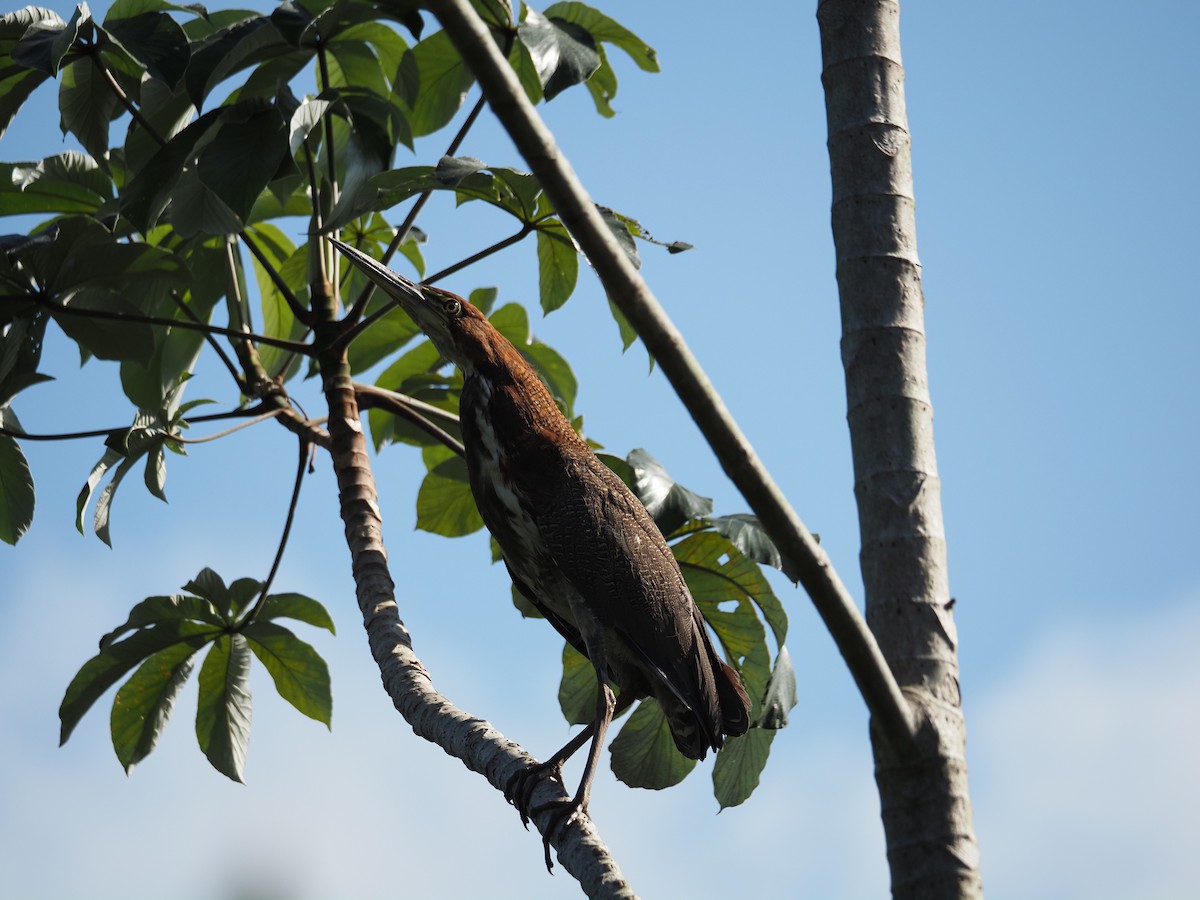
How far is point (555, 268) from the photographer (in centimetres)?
367

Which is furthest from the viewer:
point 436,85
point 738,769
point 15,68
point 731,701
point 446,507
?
point 446,507

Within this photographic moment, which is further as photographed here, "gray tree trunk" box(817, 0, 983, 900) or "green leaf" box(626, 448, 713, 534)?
"green leaf" box(626, 448, 713, 534)

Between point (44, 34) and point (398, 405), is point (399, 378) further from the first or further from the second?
point (44, 34)

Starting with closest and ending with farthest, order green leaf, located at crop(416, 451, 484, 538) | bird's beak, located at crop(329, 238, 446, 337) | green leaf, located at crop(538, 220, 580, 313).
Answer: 1. bird's beak, located at crop(329, 238, 446, 337)
2. green leaf, located at crop(538, 220, 580, 313)
3. green leaf, located at crop(416, 451, 484, 538)

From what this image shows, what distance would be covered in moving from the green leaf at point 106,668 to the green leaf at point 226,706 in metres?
0.20

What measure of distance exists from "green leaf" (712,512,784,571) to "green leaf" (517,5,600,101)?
1.31 meters

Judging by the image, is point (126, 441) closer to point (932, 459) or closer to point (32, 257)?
point (32, 257)

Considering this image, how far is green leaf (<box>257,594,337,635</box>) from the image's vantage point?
12.4ft

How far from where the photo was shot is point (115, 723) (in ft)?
12.5

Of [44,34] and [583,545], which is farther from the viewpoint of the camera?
[44,34]

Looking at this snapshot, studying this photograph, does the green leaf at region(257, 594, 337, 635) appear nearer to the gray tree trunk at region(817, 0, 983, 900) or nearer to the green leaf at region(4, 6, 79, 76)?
the green leaf at region(4, 6, 79, 76)

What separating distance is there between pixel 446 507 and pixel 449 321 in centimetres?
103

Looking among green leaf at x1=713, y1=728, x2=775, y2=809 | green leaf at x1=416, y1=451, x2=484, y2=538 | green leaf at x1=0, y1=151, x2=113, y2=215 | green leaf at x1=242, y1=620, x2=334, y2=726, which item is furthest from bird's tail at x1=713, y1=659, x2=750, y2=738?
green leaf at x1=0, y1=151, x2=113, y2=215

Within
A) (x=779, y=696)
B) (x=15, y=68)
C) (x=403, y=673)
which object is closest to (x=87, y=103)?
(x=15, y=68)
